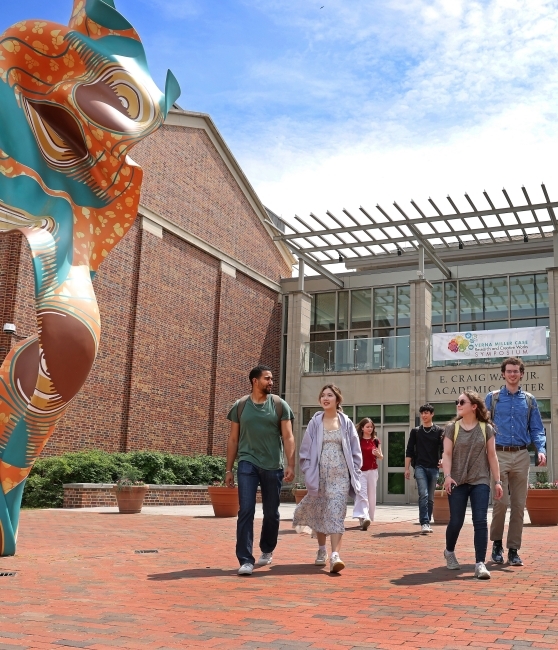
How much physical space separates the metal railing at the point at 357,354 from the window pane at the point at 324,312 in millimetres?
2082

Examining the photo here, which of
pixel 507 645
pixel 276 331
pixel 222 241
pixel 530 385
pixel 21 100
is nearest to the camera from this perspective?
pixel 507 645

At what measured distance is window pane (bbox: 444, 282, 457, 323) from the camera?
1107 inches

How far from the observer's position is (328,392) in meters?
7.52

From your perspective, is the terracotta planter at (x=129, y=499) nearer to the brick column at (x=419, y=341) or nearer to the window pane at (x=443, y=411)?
the brick column at (x=419, y=341)

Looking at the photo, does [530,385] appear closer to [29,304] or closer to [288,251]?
[288,251]

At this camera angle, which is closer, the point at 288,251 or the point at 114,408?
the point at 114,408

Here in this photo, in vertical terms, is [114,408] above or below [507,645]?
above

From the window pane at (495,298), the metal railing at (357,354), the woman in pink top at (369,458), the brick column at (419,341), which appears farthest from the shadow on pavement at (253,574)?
the window pane at (495,298)

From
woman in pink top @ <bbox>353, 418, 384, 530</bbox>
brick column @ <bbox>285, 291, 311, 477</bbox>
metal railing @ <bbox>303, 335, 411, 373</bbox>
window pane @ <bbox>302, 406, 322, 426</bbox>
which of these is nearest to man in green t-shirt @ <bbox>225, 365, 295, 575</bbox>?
woman in pink top @ <bbox>353, 418, 384, 530</bbox>

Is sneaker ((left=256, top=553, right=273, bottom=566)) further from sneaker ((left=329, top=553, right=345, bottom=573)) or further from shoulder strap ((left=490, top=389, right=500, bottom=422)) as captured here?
shoulder strap ((left=490, top=389, right=500, bottom=422))

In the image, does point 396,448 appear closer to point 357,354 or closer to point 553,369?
point 357,354

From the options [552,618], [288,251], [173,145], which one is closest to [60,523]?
[552,618]

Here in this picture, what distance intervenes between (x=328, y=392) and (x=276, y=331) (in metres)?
22.4

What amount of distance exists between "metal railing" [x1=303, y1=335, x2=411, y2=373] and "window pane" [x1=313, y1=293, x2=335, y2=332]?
6.83 ft
